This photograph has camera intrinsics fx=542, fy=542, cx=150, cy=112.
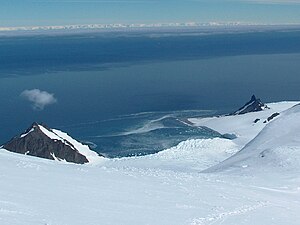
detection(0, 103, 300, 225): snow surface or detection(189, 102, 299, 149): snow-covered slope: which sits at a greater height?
detection(0, 103, 300, 225): snow surface

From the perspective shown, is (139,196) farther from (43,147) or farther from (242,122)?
(242,122)

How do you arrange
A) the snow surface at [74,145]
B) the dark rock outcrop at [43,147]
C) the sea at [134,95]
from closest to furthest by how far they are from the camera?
the dark rock outcrop at [43,147], the snow surface at [74,145], the sea at [134,95]

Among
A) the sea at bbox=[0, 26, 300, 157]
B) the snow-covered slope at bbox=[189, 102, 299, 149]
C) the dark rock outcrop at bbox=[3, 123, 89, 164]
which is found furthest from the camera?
the sea at bbox=[0, 26, 300, 157]

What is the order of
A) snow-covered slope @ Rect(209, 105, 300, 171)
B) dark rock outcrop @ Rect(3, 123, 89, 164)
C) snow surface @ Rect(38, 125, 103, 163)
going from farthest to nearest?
snow surface @ Rect(38, 125, 103, 163), dark rock outcrop @ Rect(3, 123, 89, 164), snow-covered slope @ Rect(209, 105, 300, 171)

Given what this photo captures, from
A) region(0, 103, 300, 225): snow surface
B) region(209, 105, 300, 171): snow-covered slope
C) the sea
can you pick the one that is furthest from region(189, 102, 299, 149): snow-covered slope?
region(0, 103, 300, 225): snow surface

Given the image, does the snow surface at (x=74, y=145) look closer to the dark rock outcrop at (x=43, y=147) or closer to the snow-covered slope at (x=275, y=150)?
the dark rock outcrop at (x=43, y=147)

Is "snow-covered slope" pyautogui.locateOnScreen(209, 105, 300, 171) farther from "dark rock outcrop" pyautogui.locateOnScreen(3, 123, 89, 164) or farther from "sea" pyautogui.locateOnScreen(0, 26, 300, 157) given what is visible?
"sea" pyautogui.locateOnScreen(0, 26, 300, 157)

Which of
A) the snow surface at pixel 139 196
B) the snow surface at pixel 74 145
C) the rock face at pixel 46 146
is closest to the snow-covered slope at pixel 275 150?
the snow surface at pixel 139 196
